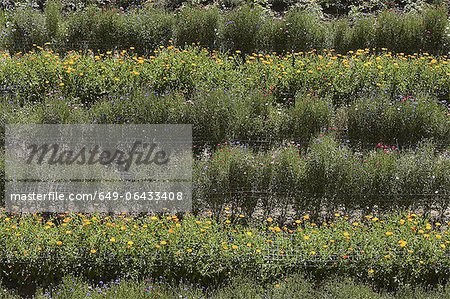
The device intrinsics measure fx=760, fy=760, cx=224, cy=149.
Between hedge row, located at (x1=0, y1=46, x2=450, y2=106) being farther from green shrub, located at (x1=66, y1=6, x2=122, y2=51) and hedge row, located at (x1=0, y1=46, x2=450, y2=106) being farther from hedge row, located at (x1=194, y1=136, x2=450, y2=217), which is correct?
hedge row, located at (x1=194, y1=136, x2=450, y2=217)

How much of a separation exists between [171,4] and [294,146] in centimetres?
422

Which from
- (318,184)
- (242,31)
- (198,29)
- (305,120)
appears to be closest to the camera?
(318,184)

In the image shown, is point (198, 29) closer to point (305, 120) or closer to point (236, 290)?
point (305, 120)

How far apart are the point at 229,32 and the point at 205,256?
4685mm

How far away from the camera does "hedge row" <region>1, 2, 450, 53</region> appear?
11.0 metres

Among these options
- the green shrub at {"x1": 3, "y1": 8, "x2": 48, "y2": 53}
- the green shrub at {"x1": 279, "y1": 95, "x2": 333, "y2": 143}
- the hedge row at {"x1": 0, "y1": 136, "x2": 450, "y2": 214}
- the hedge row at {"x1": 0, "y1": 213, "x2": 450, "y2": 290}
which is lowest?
the hedge row at {"x1": 0, "y1": 213, "x2": 450, "y2": 290}

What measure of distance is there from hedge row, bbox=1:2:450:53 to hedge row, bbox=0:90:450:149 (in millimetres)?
1875

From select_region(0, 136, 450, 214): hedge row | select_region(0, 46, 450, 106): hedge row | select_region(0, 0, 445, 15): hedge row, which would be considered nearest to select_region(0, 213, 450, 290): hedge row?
select_region(0, 136, 450, 214): hedge row

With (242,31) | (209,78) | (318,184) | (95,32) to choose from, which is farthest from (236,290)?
(95,32)

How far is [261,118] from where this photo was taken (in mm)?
9344

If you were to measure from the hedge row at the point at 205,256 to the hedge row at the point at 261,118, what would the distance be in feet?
6.54

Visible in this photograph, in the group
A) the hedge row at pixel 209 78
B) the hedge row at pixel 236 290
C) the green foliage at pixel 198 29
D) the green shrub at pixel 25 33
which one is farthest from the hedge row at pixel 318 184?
the green shrub at pixel 25 33

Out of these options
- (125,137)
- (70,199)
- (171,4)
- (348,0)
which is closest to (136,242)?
(70,199)

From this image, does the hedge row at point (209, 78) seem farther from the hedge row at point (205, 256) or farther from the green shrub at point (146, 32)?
the hedge row at point (205, 256)
